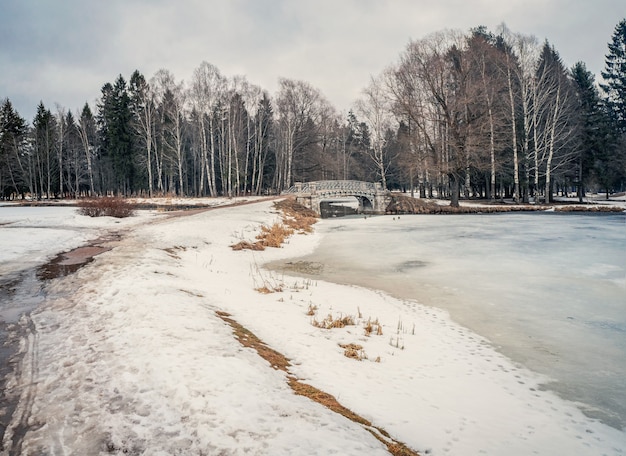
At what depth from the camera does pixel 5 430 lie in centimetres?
295

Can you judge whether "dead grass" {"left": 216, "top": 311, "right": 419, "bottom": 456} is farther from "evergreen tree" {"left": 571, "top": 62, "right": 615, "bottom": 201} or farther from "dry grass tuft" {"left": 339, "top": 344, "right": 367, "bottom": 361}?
"evergreen tree" {"left": 571, "top": 62, "right": 615, "bottom": 201}

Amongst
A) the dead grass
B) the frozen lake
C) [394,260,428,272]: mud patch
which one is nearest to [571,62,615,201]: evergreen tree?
the frozen lake

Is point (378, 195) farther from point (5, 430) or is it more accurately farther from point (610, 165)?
point (5, 430)

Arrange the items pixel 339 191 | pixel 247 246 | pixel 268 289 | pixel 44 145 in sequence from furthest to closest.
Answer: pixel 44 145, pixel 339 191, pixel 247 246, pixel 268 289

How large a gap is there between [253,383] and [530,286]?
8196mm

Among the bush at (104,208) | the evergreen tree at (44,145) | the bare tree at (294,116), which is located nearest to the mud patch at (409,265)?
the bush at (104,208)

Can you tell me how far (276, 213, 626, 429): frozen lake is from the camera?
5.12m

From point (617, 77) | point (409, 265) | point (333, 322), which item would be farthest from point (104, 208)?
point (617, 77)

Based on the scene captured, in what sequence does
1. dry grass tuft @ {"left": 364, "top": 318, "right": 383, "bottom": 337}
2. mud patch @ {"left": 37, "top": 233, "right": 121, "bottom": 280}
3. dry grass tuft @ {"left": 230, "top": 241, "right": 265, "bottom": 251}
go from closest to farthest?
dry grass tuft @ {"left": 364, "top": 318, "right": 383, "bottom": 337} → mud patch @ {"left": 37, "top": 233, "right": 121, "bottom": 280} → dry grass tuft @ {"left": 230, "top": 241, "right": 265, "bottom": 251}

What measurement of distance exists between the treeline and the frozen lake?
1915cm

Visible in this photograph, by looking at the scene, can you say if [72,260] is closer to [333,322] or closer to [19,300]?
[19,300]

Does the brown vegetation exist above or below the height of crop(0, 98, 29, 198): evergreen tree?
below

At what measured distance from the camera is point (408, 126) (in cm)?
4578

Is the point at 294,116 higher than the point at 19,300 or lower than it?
higher
